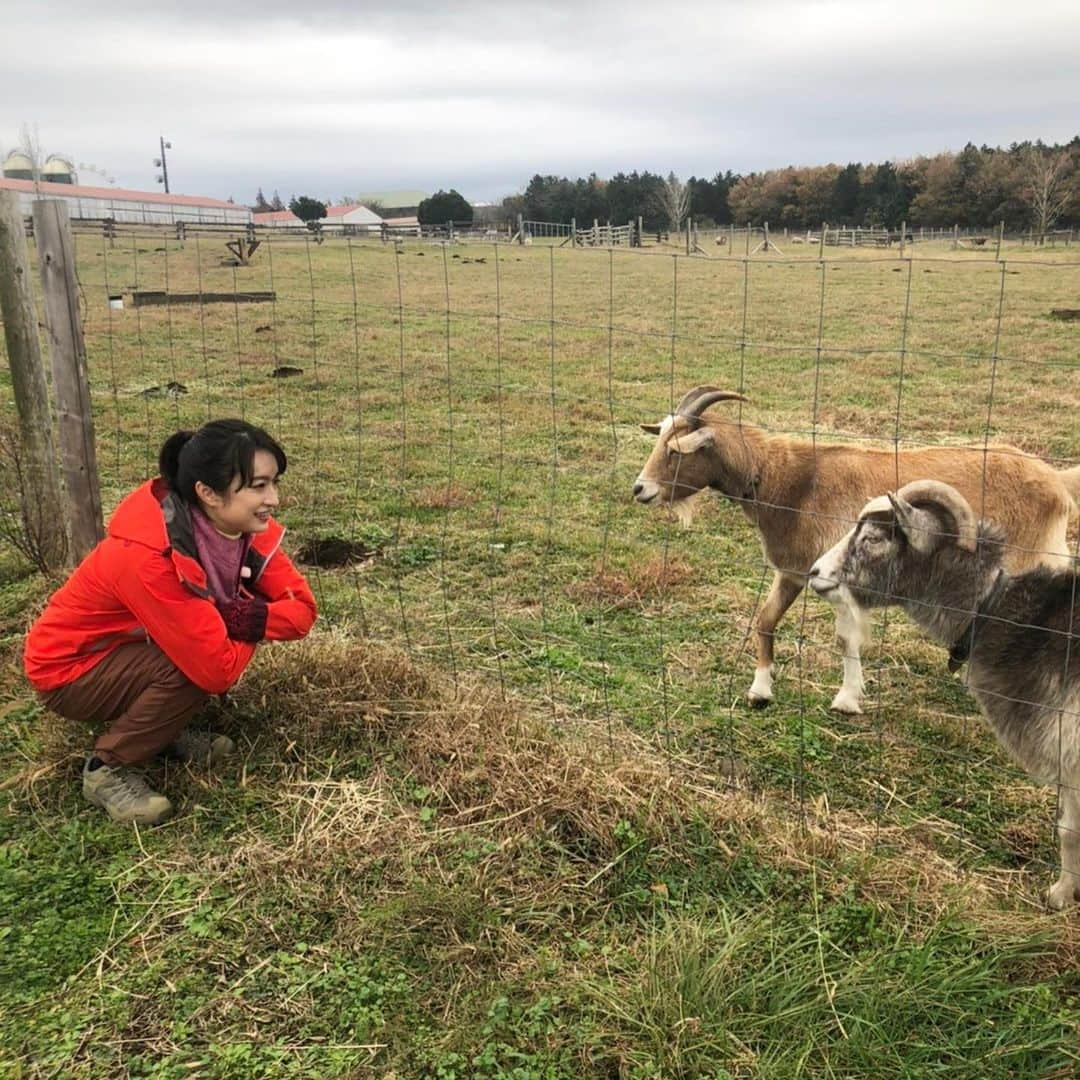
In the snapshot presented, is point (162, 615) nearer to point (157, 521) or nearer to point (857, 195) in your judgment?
point (157, 521)

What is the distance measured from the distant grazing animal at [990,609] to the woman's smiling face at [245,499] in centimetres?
244

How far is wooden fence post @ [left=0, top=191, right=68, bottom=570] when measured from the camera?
4984 mm

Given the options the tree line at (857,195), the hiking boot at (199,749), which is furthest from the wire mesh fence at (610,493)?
the tree line at (857,195)

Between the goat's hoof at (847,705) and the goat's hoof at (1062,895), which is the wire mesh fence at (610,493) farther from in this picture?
the goat's hoof at (1062,895)

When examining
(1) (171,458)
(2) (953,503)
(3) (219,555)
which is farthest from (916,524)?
(1) (171,458)

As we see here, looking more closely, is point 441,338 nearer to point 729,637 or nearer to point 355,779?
point 729,637

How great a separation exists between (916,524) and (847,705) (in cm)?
128

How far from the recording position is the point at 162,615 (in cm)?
339

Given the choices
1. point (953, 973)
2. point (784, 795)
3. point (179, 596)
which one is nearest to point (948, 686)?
point (784, 795)

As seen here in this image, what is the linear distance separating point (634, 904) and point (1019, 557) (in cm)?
284

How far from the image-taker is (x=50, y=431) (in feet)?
17.4

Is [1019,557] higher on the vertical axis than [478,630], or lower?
higher

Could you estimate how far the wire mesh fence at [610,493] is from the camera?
427cm

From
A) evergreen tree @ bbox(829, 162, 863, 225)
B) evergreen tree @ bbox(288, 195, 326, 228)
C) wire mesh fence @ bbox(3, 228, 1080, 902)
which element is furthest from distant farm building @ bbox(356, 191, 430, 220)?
wire mesh fence @ bbox(3, 228, 1080, 902)
